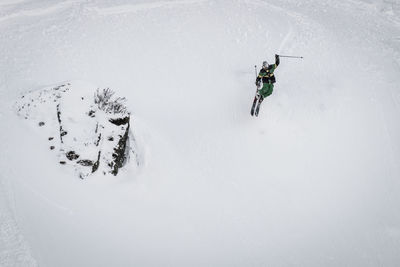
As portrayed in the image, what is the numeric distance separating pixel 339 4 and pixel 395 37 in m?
2.52

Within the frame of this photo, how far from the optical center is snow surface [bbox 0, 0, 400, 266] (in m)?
6.43

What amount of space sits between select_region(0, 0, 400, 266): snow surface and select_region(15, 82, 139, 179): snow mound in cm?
28

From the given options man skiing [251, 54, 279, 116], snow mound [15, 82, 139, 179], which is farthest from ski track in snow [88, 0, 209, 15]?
man skiing [251, 54, 279, 116]

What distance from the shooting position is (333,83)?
10.3 meters

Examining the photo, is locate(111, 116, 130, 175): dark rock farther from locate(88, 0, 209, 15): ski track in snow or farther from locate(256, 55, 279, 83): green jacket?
locate(88, 0, 209, 15): ski track in snow

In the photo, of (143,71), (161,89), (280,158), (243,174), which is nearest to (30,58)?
(143,71)

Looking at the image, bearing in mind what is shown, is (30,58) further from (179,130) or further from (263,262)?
(263,262)

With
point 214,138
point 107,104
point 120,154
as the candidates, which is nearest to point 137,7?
point 107,104

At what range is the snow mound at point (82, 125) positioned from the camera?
691 centimetres

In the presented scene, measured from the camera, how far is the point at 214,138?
862 centimetres

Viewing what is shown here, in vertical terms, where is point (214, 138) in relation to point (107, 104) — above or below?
below

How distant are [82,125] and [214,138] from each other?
321 centimetres

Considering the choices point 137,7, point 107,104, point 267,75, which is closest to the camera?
point 107,104

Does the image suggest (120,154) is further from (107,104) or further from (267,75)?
(267,75)
